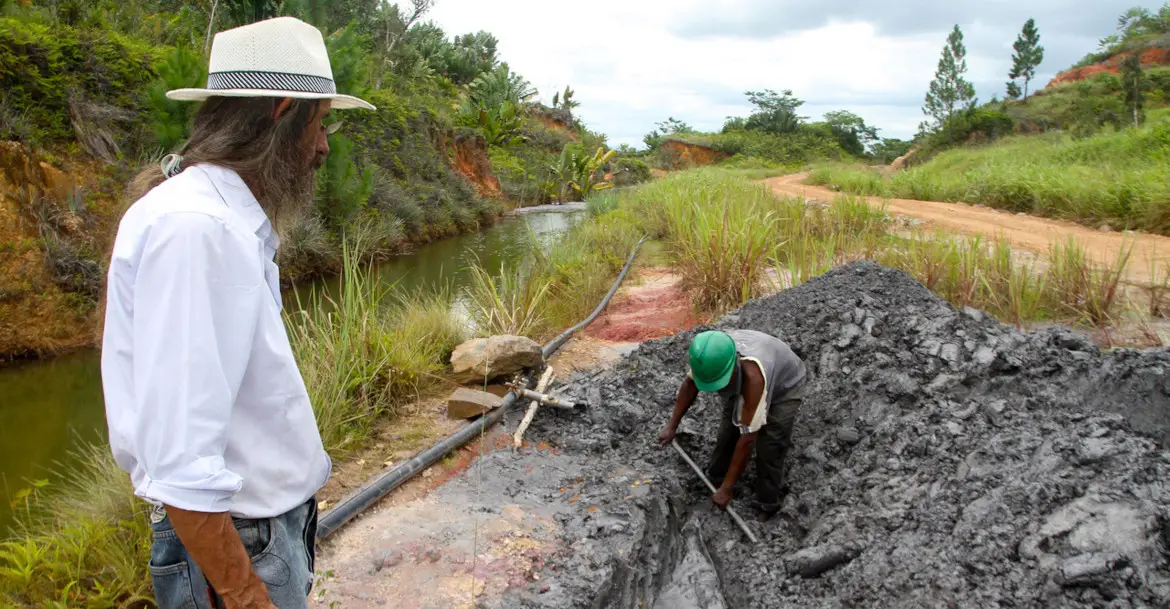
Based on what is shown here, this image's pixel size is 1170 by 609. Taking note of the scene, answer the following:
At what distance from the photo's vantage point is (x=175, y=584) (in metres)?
1.24

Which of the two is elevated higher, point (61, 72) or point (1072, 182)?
point (61, 72)

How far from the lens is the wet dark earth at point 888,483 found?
2645 millimetres

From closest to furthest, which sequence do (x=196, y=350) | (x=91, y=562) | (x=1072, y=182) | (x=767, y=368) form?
(x=196, y=350) < (x=91, y=562) < (x=767, y=368) < (x=1072, y=182)

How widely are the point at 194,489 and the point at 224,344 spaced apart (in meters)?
0.21

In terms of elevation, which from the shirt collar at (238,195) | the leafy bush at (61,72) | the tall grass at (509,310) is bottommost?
the tall grass at (509,310)

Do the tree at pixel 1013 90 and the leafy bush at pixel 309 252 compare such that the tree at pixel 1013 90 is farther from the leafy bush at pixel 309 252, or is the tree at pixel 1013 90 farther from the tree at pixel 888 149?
the leafy bush at pixel 309 252

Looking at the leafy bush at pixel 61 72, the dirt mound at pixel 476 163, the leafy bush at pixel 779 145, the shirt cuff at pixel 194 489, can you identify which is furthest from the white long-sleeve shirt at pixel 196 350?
the leafy bush at pixel 779 145

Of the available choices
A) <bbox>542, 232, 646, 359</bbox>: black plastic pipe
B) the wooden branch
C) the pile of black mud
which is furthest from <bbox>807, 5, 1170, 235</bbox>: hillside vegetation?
the wooden branch

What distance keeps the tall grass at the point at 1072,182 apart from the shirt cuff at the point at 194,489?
34.1 ft

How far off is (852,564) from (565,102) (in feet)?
116

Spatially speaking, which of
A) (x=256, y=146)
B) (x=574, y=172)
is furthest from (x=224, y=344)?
(x=574, y=172)

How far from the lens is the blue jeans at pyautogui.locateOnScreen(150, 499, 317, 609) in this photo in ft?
4.04

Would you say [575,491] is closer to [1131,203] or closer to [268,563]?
[268,563]

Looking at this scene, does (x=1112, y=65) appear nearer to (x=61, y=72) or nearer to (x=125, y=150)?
(x=125, y=150)
